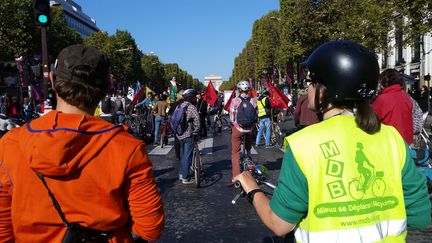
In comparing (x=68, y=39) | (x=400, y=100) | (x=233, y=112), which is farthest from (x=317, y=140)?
(x=68, y=39)

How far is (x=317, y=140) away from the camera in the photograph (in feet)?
5.37

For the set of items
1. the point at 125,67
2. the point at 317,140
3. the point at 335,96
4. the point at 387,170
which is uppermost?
the point at 125,67

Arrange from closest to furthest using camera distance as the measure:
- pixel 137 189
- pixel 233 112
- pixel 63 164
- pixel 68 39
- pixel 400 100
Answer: pixel 63 164, pixel 137 189, pixel 400 100, pixel 233 112, pixel 68 39

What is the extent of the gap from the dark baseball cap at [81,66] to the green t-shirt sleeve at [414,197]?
1.27 metres

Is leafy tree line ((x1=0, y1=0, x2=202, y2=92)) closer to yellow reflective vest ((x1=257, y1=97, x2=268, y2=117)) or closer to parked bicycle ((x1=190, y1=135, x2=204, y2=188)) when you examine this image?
yellow reflective vest ((x1=257, y1=97, x2=268, y2=117))

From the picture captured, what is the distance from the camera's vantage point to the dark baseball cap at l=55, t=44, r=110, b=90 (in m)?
1.74

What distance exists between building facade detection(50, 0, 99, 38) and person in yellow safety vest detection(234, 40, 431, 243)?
93981 millimetres

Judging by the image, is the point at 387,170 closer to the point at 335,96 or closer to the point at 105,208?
the point at 335,96

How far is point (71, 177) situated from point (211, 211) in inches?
184

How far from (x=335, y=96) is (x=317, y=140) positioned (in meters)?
0.23

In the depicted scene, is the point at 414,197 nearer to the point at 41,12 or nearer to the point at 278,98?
the point at 41,12

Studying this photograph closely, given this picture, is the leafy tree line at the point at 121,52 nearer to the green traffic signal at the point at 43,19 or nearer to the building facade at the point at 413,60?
the building facade at the point at 413,60

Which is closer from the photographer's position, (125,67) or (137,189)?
(137,189)

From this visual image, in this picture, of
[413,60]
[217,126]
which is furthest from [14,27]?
[413,60]
